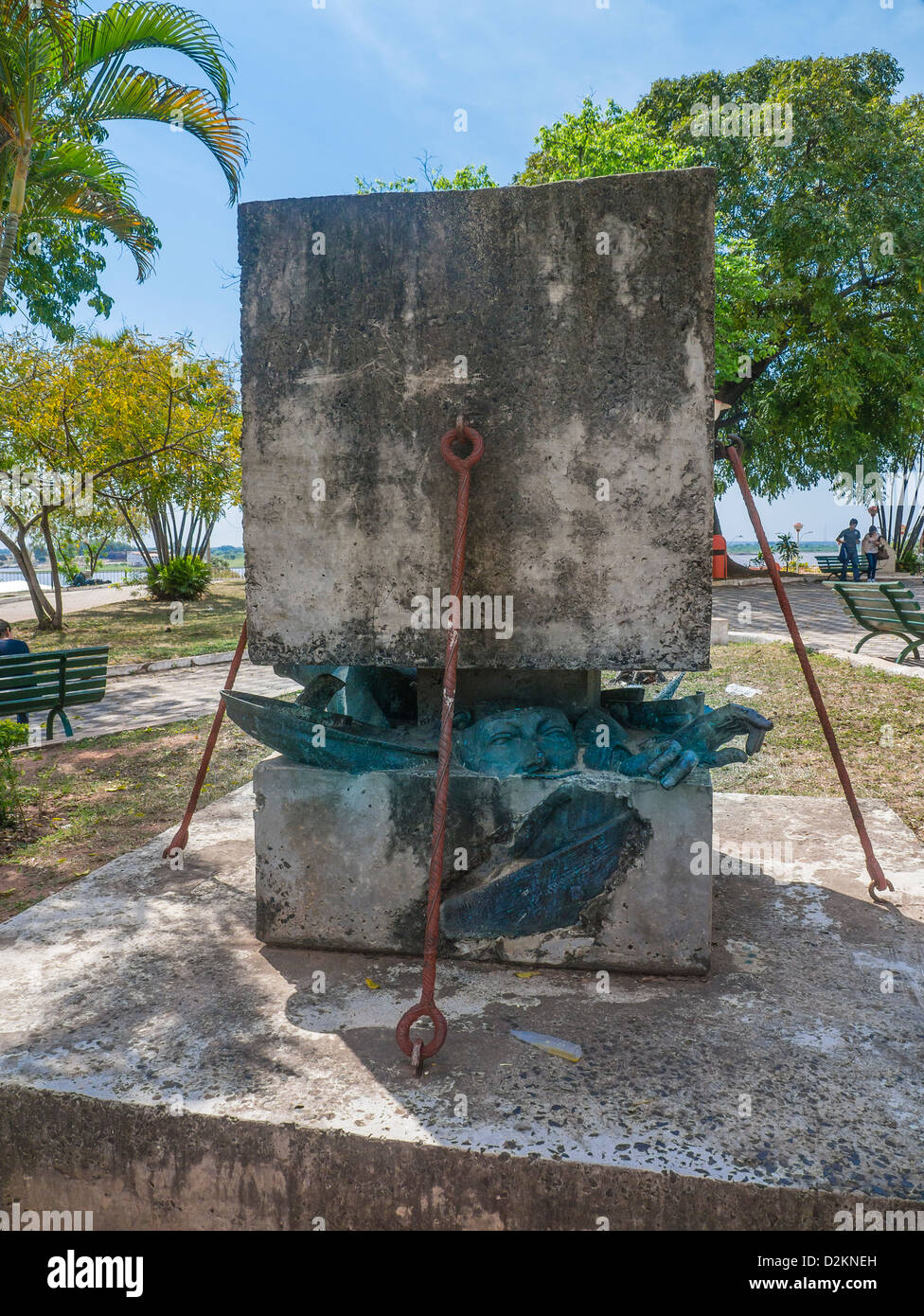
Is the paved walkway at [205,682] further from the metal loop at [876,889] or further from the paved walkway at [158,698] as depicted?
the metal loop at [876,889]

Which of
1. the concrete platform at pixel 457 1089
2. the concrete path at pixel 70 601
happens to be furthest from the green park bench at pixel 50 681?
the concrete path at pixel 70 601

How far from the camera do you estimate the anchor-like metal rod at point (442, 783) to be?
207 cm

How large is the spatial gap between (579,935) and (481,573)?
1.07 meters

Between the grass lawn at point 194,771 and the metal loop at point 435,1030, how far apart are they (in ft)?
8.06

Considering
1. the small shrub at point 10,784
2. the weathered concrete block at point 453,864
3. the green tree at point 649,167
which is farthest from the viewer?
the green tree at point 649,167

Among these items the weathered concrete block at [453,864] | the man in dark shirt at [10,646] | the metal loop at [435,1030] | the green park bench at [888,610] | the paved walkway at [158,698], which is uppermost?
the green park bench at [888,610]

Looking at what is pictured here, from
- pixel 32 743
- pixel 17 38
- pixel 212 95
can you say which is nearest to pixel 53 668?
pixel 32 743

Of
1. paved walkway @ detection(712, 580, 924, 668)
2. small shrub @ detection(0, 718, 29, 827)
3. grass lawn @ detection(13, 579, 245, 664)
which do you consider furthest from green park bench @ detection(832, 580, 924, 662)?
grass lawn @ detection(13, 579, 245, 664)

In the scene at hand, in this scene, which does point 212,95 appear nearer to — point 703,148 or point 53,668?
point 53,668

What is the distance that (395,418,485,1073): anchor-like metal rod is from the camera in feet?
6.80

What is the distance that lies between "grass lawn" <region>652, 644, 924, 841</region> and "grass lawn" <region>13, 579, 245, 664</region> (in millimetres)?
8158

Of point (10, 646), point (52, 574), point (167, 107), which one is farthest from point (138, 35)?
point (52, 574)

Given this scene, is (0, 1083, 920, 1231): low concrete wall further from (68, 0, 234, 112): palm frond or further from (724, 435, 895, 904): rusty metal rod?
(68, 0, 234, 112): palm frond

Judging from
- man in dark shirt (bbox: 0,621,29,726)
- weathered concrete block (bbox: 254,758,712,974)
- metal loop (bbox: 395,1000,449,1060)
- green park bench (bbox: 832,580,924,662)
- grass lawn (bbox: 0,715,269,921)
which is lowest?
grass lawn (bbox: 0,715,269,921)
